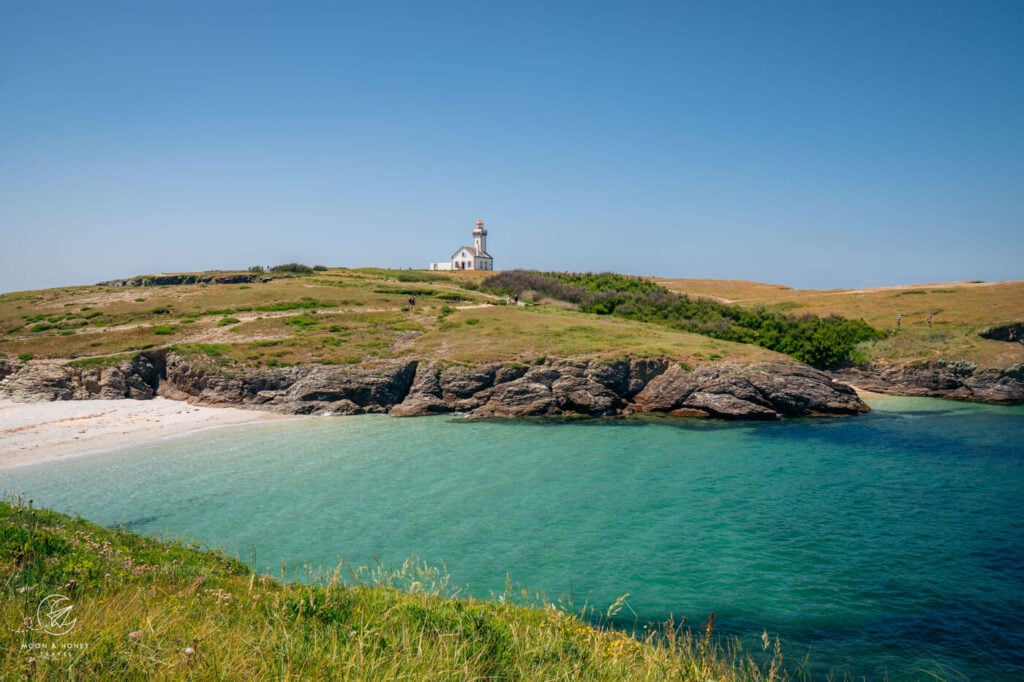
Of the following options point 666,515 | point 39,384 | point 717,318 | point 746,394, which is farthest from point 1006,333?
point 39,384

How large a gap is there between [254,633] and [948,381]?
59.5m

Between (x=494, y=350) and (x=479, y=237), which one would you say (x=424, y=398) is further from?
(x=479, y=237)

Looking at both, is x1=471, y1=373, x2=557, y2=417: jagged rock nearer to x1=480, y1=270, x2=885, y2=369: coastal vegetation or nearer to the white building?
x1=480, y1=270, x2=885, y2=369: coastal vegetation

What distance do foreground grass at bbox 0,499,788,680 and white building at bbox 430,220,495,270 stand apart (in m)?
120

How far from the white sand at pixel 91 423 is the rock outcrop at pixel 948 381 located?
52.8 metres

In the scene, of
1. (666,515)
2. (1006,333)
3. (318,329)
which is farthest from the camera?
(1006,333)

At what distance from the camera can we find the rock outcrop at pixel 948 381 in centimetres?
4597

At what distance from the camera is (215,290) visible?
73562 millimetres

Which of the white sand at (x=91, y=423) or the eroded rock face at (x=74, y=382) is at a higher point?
the eroded rock face at (x=74, y=382)

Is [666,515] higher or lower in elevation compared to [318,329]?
lower

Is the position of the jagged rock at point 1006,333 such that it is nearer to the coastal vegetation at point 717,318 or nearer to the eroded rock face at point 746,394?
the coastal vegetation at point 717,318

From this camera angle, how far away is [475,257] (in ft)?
420

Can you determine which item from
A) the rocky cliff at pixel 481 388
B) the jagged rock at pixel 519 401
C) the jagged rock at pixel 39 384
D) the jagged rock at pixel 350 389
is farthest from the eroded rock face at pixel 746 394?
the jagged rock at pixel 39 384

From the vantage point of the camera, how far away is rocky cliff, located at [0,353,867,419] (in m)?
39.8
